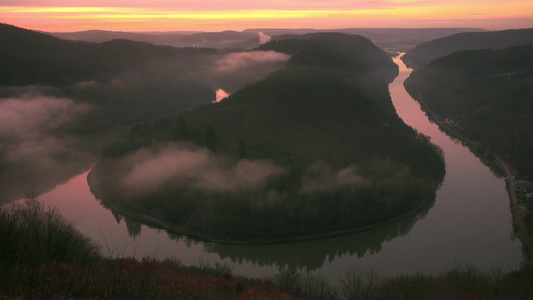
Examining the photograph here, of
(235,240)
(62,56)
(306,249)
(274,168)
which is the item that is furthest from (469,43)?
(235,240)

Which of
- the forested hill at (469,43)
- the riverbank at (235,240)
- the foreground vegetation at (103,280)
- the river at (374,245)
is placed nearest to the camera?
the foreground vegetation at (103,280)

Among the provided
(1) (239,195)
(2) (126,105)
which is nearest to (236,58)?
(2) (126,105)

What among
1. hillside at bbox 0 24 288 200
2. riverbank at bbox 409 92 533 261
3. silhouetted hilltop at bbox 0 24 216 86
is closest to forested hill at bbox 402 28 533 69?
hillside at bbox 0 24 288 200

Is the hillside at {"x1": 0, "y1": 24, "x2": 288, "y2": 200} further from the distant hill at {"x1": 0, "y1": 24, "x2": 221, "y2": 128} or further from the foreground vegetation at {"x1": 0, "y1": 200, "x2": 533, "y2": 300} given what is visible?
the foreground vegetation at {"x1": 0, "y1": 200, "x2": 533, "y2": 300}

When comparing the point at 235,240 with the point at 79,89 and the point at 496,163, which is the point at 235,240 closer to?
the point at 496,163

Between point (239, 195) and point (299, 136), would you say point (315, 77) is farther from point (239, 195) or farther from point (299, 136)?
point (239, 195)

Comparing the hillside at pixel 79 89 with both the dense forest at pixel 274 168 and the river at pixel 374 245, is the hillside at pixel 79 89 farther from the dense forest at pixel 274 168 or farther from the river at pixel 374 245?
the river at pixel 374 245

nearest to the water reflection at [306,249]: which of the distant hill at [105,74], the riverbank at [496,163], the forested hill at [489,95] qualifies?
the riverbank at [496,163]
